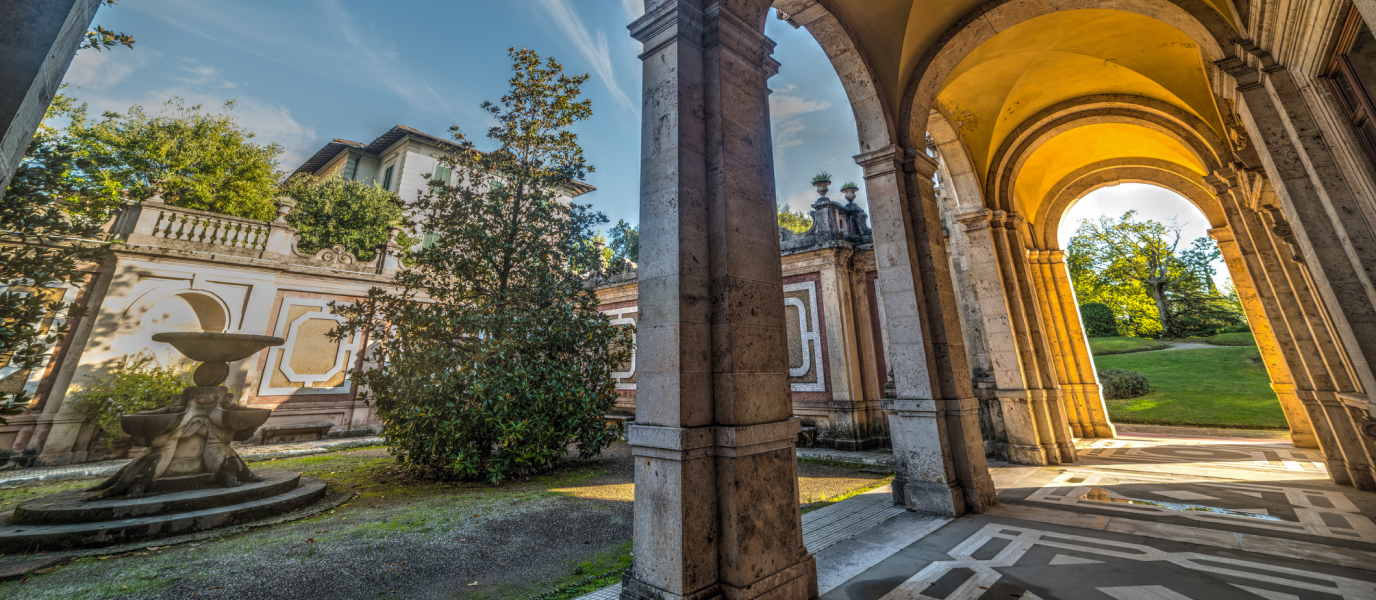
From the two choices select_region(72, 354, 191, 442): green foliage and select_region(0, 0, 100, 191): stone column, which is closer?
select_region(0, 0, 100, 191): stone column

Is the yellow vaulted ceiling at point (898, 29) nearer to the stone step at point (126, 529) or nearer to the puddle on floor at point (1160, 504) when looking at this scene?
the puddle on floor at point (1160, 504)

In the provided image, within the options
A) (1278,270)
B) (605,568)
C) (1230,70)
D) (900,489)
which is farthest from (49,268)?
(1278,270)

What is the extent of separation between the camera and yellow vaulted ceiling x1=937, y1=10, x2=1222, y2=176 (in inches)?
267

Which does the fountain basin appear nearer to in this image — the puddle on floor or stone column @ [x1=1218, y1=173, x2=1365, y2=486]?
the puddle on floor

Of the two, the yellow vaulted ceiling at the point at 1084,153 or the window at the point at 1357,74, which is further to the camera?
the yellow vaulted ceiling at the point at 1084,153

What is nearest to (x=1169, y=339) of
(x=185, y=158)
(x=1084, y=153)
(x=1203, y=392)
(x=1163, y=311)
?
(x=1163, y=311)

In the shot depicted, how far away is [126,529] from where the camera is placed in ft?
14.6

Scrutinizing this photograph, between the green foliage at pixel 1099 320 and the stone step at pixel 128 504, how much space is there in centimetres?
3615

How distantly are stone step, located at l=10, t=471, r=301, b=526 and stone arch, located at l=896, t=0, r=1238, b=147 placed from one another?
899cm

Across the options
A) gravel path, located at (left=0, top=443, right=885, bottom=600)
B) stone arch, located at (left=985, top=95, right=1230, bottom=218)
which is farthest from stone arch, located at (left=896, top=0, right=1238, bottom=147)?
gravel path, located at (left=0, top=443, right=885, bottom=600)

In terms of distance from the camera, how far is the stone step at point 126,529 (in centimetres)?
422

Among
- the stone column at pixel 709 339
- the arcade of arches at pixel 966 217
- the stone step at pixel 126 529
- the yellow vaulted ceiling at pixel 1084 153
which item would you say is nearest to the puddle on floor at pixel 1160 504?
the arcade of arches at pixel 966 217

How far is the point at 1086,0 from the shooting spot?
5441mm

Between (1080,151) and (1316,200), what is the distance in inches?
293
